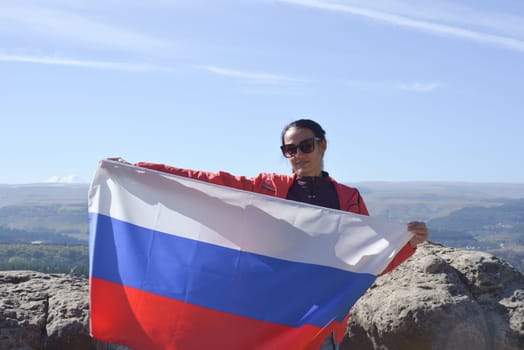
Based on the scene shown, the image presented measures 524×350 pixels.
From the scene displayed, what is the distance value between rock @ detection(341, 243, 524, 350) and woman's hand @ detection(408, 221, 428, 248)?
73.5 inches

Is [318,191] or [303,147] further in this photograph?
[318,191]

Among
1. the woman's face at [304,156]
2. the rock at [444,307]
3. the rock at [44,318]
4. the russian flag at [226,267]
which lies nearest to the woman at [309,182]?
the woman's face at [304,156]

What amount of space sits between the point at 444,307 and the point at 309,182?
263cm

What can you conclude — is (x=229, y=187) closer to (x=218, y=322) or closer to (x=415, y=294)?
(x=218, y=322)

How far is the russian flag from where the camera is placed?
23.3 feet

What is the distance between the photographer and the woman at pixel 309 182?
23.7 feet

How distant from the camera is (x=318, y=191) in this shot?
24.5 ft

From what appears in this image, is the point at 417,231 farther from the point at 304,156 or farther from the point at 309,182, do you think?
the point at 304,156

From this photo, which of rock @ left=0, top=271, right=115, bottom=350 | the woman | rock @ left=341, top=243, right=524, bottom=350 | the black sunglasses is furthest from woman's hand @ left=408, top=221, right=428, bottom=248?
rock @ left=0, top=271, right=115, bottom=350

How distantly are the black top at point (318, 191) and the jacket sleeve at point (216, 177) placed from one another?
1.73 ft

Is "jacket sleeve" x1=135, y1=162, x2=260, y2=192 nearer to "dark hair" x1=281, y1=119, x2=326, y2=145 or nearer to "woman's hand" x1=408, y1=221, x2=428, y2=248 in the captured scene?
"dark hair" x1=281, y1=119, x2=326, y2=145

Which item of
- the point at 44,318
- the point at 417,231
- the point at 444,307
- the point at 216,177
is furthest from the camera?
the point at 444,307

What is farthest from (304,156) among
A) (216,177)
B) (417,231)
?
(417,231)

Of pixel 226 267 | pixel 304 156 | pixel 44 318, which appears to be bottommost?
pixel 44 318
